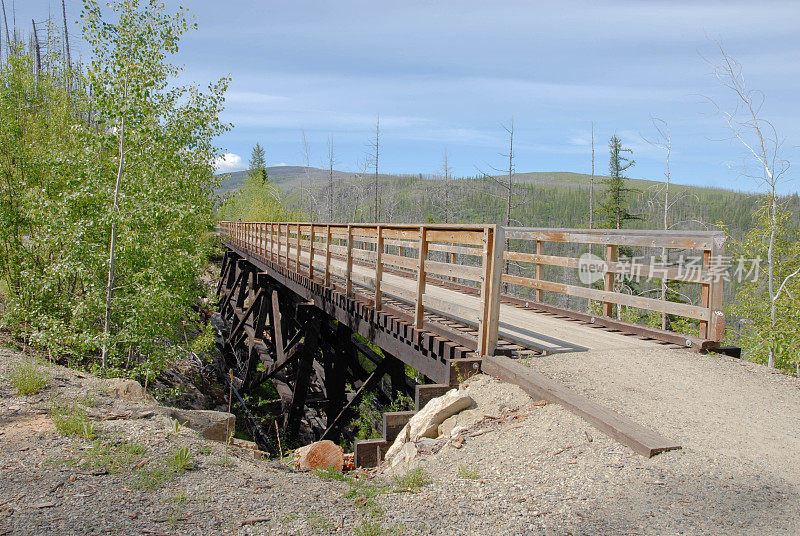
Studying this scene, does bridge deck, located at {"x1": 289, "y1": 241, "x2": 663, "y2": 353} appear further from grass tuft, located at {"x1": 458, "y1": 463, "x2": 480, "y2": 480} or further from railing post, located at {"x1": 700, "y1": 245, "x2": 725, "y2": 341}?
grass tuft, located at {"x1": 458, "y1": 463, "x2": 480, "y2": 480}

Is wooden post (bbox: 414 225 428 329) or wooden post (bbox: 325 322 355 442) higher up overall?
wooden post (bbox: 414 225 428 329)

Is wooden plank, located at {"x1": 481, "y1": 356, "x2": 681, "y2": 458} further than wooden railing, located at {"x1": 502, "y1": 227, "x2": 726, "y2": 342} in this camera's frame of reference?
No

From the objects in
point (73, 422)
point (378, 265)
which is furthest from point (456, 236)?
→ point (73, 422)

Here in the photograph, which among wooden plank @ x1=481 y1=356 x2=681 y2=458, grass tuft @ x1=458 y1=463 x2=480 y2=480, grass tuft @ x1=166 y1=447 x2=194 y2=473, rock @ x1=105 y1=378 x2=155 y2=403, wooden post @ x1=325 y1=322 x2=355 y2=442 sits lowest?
wooden post @ x1=325 y1=322 x2=355 y2=442

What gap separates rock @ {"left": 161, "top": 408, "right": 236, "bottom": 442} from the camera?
5441mm

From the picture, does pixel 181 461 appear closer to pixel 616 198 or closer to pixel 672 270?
pixel 672 270

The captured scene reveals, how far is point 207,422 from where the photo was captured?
5.63 m

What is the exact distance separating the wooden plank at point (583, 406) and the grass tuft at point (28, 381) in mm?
4663

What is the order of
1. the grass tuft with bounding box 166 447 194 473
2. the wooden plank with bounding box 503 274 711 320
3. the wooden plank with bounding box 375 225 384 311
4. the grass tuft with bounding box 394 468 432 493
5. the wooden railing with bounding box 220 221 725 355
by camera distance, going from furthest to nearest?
1. the wooden plank with bounding box 375 225 384 311
2. the wooden plank with bounding box 503 274 711 320
3. the wooden railing with bounding box 220 221 725 355
4. the grass tuft with bounding box 166 447 194 473
5. the grass tuft with bounding box 394 468 432 493

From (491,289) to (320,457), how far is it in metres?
2.31

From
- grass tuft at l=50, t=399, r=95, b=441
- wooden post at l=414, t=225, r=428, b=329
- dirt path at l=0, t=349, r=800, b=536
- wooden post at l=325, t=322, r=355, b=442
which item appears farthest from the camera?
wooden post at l=325, t=322, r=355, b=442

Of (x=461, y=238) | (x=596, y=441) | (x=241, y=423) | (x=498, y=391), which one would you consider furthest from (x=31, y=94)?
(x=596, y=441)

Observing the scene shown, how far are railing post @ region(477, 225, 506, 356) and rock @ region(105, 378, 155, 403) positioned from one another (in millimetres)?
3981

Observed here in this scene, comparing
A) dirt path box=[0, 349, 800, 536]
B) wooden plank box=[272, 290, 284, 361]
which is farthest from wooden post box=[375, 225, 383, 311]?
wooden plank box=[272, 290, 284, 361]
